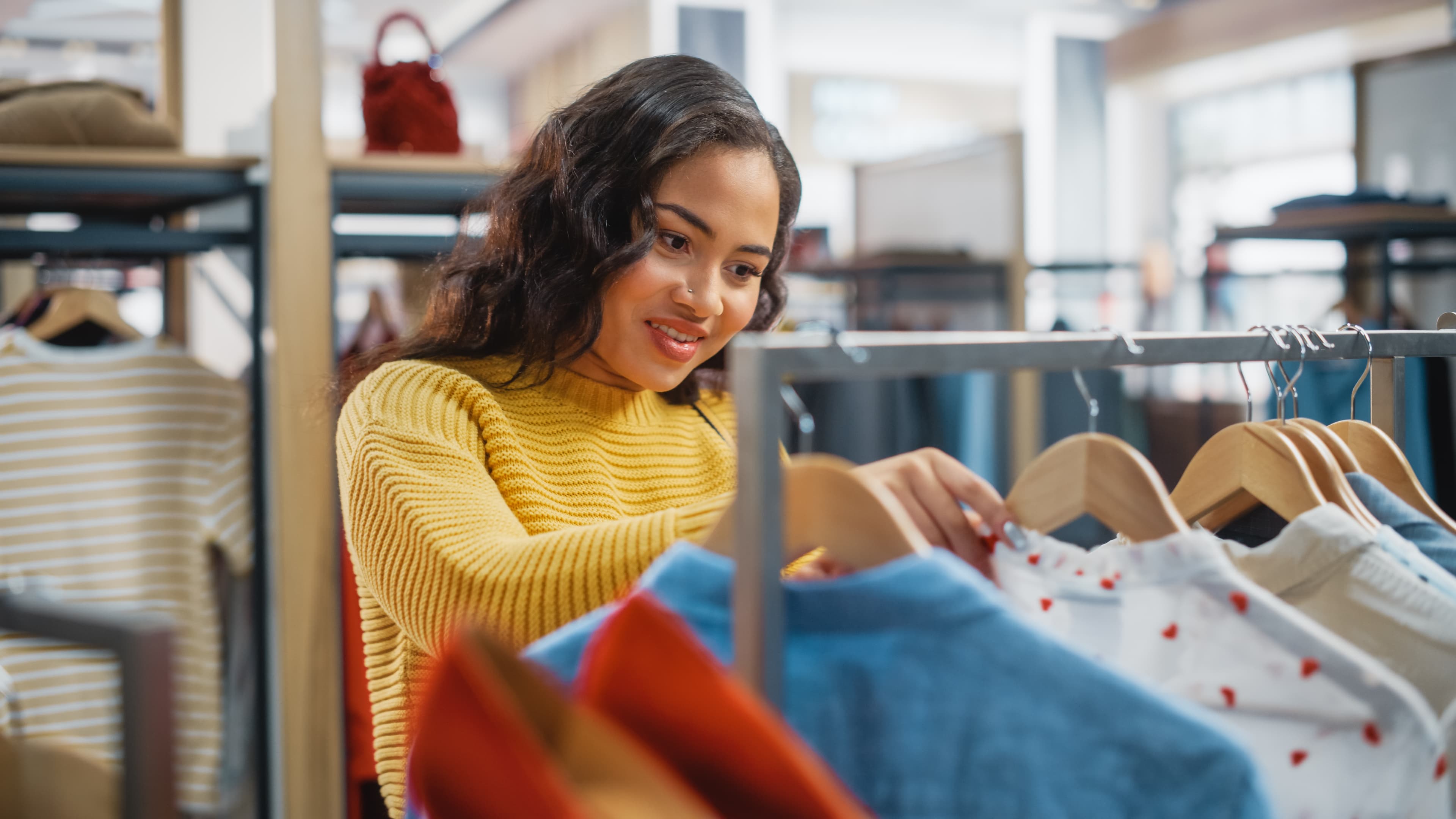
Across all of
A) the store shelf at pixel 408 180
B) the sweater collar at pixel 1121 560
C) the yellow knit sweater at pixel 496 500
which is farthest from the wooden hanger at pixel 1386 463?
the store shelf at pixel 408 180

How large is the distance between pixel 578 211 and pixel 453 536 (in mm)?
406

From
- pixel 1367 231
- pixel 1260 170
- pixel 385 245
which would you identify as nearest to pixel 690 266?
pixel 385 245

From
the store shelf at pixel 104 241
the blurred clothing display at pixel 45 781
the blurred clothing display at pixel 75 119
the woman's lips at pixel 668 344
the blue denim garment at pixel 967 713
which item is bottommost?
the blurred clothing display at pixel 45 781

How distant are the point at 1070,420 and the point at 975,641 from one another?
280 cm

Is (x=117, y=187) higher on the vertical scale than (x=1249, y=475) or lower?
higher

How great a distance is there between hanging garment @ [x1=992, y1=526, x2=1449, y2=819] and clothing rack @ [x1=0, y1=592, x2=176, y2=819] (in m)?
0.45

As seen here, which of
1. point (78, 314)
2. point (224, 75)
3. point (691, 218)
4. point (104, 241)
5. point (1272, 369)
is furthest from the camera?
point (224, 75)

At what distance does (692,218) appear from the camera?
110 cm

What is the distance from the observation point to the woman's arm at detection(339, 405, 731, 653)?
83cm

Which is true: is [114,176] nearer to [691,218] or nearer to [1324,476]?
[691,218]

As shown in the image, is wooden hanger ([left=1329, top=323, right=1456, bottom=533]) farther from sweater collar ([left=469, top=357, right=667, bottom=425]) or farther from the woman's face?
sweater collar ([left=469, top=357, right=667, bottom=425])

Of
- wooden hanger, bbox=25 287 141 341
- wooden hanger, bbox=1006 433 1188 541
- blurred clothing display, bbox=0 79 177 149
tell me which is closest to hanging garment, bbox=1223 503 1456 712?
wooden hanger, bbox=1006 433 1188 541

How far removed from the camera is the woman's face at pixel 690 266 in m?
1.11

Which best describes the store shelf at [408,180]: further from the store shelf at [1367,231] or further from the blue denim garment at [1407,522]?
the store shelf at [1367,231]
